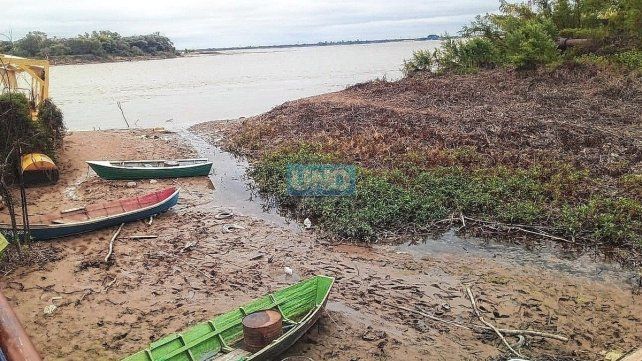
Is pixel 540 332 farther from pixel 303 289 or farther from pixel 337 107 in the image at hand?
pixel 337 107

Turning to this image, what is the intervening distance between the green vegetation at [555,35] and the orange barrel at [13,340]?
22201mm

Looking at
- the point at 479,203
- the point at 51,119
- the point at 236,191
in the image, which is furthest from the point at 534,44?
the point at 51,119

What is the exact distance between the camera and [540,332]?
6035 millimetres

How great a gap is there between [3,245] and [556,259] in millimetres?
7990

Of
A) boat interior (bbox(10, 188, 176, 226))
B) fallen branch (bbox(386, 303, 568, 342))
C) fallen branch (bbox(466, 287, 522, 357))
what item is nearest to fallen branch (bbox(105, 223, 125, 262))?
boat interior (bbox(10, 188, 176, 226))

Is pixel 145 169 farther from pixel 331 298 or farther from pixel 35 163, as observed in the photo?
pixel 331 298

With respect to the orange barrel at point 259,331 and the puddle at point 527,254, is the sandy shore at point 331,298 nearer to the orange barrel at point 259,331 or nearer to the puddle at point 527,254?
the puddle at point 527,254

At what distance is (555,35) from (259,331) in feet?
75.1

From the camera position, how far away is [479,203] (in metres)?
9.73

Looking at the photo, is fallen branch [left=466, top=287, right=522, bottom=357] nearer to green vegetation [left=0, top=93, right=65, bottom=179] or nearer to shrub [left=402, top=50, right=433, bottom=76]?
green vegetation [left=0, top=93, right=65, bottom=179]

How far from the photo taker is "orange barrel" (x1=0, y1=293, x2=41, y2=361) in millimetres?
1424

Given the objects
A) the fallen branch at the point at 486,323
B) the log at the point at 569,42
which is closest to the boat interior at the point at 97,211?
the fallen branch at the point at 486,323

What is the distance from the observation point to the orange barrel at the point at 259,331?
5.39 metres

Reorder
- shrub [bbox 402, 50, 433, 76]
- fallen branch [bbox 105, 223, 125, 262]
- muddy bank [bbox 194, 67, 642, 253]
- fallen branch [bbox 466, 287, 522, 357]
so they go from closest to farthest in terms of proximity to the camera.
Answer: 1. fallen branch [bbox 466, 287, 522, 357]
2. fallen branch [bbox 105, 223, 125, 262]
3. muddy bank [bbox 194, 67, 642, 253]
4. shrub [bbox 402, 50, 433, 76]
